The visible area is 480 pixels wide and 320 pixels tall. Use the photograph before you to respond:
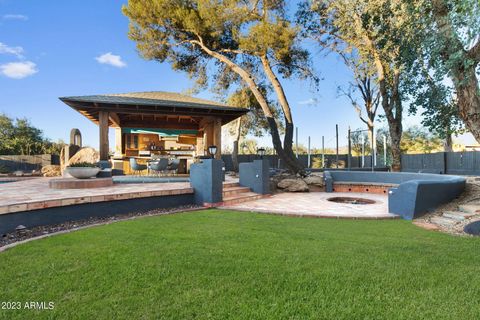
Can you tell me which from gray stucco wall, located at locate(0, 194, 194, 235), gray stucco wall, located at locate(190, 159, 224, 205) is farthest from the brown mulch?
gray stucco wall, located at locate(0, 194, 194, 235)

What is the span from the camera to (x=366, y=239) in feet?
13.8

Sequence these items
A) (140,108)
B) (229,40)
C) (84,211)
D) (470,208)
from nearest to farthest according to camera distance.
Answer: (84,211), (470,208), (140,108), (229,40)

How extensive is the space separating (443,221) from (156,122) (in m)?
13.1

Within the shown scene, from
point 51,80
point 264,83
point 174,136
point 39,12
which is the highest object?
point 39,12

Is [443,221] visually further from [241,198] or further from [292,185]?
[292,185]

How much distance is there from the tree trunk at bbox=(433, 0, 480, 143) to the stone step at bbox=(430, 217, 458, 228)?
1920 mm

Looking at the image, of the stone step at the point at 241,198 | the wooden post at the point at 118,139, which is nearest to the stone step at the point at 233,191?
the stone step at the point at 241,198

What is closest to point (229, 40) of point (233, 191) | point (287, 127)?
point (287, 127)

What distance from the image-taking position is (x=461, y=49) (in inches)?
234

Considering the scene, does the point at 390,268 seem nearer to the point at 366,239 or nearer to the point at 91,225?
the point at 366,239

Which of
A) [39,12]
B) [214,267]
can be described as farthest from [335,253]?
[39,12]

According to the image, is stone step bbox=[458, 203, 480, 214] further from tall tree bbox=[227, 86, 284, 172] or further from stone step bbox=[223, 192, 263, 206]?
tall tree bbox=[227, 86, 284, 172]

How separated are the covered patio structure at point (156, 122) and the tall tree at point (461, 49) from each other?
300 inches

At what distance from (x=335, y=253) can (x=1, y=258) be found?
3.71 meters
